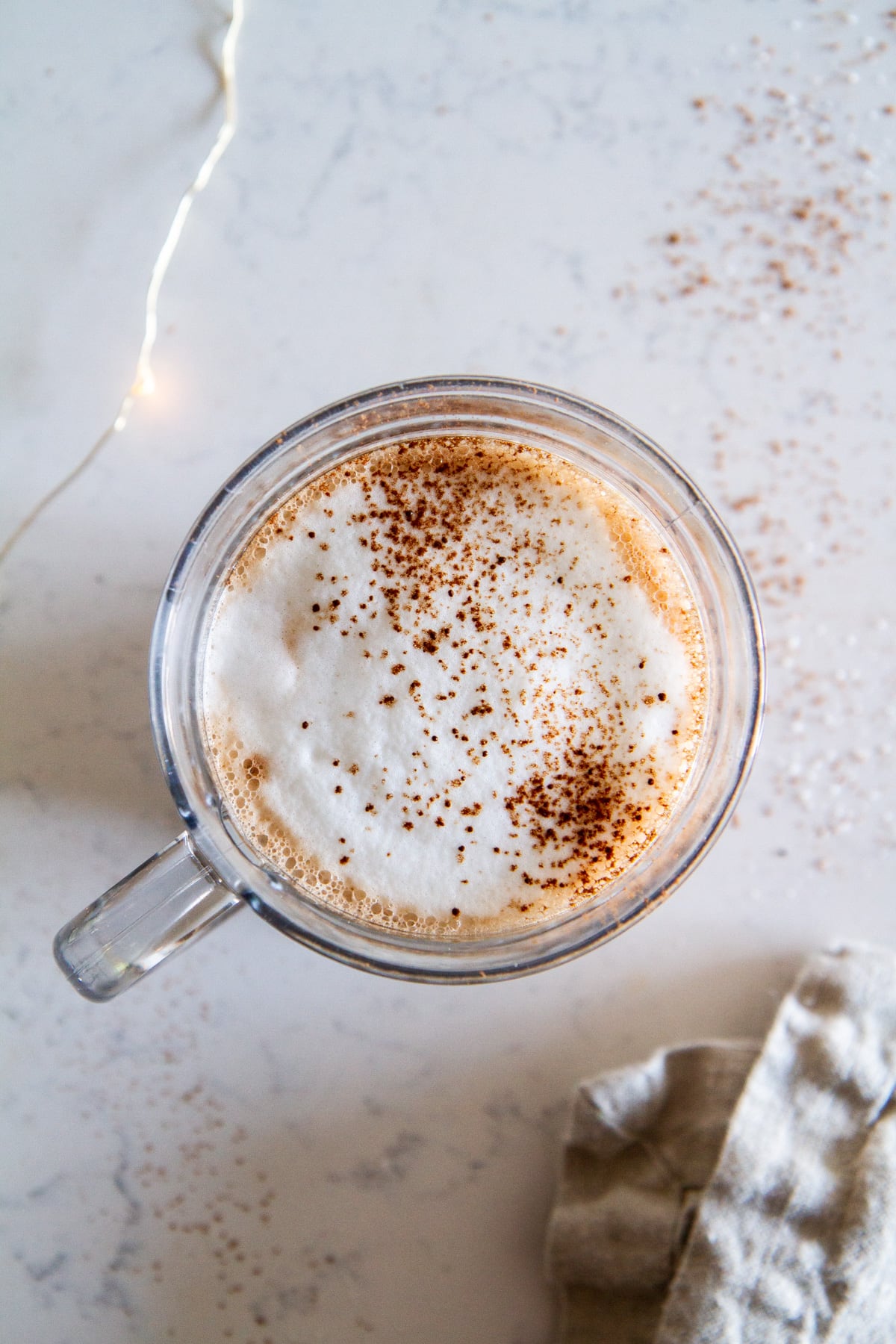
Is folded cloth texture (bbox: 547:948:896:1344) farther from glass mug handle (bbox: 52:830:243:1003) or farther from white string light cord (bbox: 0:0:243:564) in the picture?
white string light cord (bbox: 0:0:243:564)

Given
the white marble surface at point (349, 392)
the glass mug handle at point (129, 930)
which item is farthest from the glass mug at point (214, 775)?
the white marble surface at point (349, 392)

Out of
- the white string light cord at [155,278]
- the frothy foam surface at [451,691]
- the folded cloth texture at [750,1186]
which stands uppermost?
the white string light cord at [155,278]

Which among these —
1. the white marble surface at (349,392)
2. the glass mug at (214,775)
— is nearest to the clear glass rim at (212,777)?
the glass mug at (214,775)

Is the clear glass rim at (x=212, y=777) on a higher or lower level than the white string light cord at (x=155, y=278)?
lower

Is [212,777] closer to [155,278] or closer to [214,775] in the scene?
[214,775]

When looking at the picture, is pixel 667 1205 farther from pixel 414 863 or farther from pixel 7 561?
pixel 7 561

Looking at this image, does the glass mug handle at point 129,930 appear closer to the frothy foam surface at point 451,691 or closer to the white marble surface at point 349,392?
the frothy foam surface at point 451,691

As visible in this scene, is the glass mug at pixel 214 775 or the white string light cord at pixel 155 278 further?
the white string light cord at pixel 155 278

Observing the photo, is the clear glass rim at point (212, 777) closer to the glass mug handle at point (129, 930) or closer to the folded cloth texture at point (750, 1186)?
the glass mug handle at point (129, 930)
